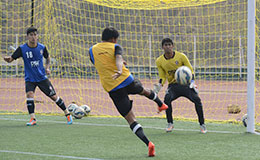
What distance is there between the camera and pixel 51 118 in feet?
33.3

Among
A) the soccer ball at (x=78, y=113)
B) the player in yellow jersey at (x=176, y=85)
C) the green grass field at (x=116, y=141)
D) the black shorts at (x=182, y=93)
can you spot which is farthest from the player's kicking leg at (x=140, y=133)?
the soccer ball at (x=78, y=113)

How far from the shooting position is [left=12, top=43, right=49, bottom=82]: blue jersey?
8812 mm

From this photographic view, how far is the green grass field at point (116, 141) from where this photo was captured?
19.1ft

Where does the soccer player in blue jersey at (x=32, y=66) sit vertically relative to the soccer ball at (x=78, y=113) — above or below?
above

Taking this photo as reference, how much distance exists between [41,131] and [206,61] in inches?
551

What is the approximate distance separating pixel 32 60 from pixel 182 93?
323 centimetres

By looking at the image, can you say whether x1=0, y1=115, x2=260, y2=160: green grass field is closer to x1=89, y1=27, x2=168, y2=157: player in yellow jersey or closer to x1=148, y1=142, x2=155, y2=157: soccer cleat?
x1=148, y1=142, x2=155, y2=157: soccer cleat

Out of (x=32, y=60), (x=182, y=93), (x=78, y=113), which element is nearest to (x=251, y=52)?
(x=182, y=93)

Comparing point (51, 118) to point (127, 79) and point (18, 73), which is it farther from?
point (18, 73)

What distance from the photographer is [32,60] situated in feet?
29.1

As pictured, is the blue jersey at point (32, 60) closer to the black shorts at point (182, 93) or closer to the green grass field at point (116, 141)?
the green grass field at point (116, 141)

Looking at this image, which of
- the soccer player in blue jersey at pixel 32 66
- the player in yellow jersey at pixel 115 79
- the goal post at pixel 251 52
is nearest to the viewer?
the player in yellow jersey at pixel 115 79

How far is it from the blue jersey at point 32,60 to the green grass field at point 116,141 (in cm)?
102

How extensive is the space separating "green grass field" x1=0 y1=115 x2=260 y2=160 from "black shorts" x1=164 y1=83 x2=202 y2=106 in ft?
2.00
